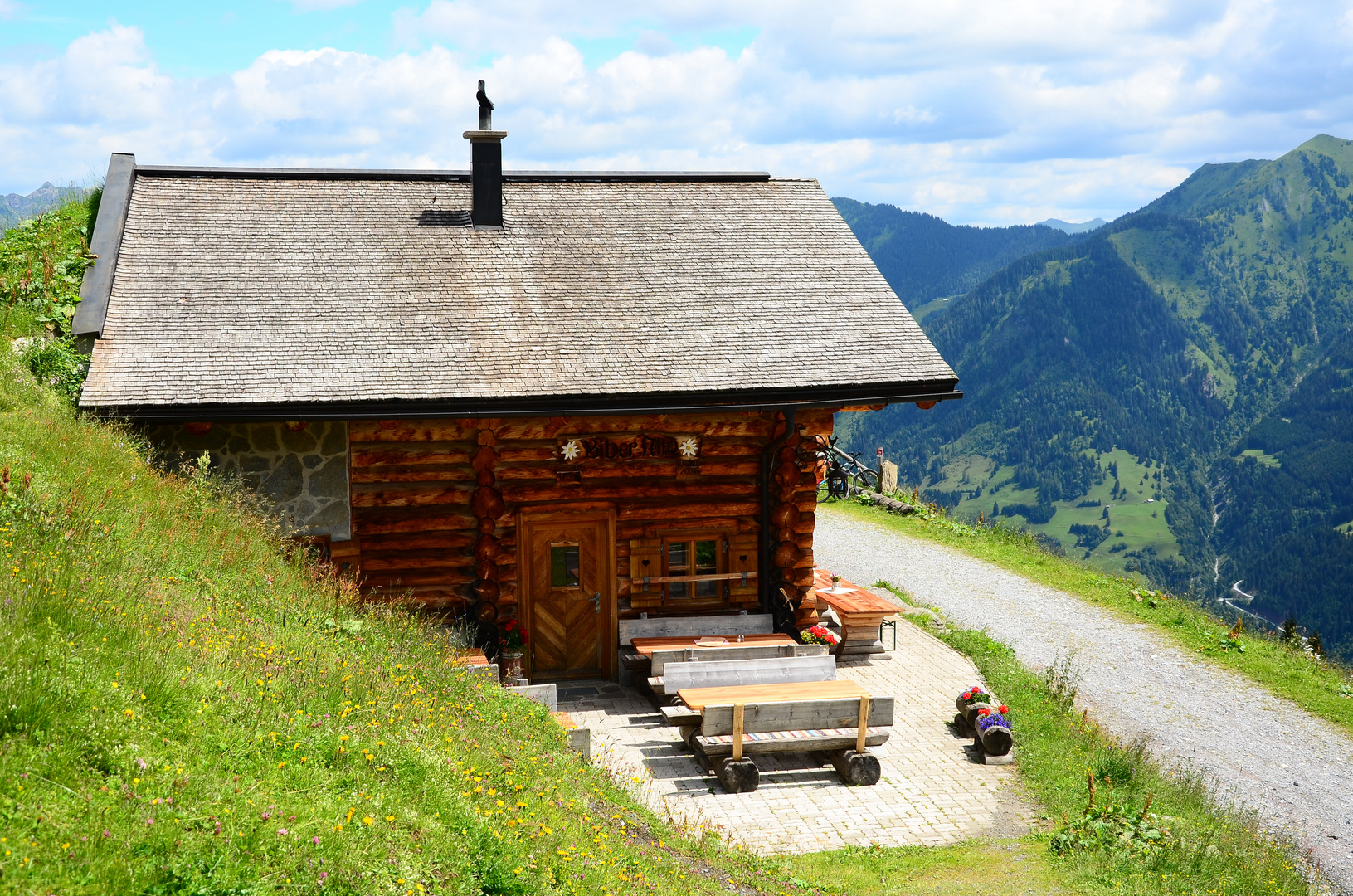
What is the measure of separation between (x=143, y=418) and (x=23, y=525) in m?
A: 4.60

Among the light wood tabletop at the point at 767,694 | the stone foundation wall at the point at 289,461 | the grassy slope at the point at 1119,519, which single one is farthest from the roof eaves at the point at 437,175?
the grassy slope at the point at 1119,519

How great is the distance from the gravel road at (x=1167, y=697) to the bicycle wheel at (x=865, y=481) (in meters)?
6.21

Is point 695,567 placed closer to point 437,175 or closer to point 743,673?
point 743,673

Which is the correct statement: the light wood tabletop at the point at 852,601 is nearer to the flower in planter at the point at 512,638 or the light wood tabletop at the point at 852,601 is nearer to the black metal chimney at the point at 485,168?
the flower in planter at the point at 512,638

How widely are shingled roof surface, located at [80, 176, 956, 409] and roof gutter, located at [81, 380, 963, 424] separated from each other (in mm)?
92

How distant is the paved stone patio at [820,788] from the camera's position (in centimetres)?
918

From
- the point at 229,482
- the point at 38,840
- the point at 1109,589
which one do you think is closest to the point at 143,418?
the point at 229,482

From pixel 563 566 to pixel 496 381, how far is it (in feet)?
8.89

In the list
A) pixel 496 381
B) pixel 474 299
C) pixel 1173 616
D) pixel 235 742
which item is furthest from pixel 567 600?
pixel 1173 616

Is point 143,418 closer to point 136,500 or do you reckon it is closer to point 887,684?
point 136,500

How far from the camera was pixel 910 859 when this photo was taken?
8.59 meters

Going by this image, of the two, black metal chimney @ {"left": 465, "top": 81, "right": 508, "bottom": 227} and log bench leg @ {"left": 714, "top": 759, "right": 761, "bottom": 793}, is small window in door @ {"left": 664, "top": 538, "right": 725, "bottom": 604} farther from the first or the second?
black metal chimney @ {"left": 465, "top": 81, "right": 508, "bottom": 227}

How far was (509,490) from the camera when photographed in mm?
12469

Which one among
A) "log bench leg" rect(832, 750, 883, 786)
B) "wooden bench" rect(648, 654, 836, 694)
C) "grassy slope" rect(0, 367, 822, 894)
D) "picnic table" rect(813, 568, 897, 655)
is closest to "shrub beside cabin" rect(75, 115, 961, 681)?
"picnic table" rect(813, 568, 897, 655)
